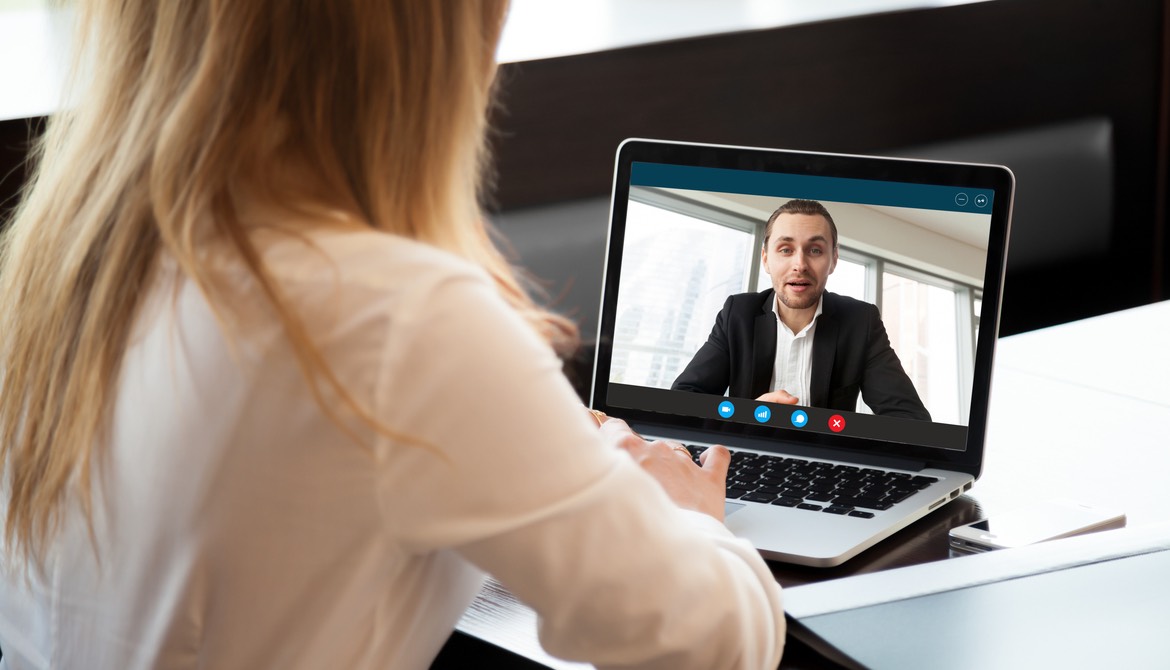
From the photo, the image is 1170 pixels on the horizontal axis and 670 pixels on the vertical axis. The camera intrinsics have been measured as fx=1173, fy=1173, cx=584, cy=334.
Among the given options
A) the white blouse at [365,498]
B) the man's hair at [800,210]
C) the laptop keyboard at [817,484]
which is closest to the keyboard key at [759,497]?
the laptop keyboard at [817,484]

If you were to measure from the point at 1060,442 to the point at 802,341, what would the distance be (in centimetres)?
33

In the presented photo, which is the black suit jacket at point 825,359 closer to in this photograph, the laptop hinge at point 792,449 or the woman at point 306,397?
the laptop hinge at point 792,449

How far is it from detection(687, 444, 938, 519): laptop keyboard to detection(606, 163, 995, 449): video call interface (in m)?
0.04

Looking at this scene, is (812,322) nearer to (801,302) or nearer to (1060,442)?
(801,302)

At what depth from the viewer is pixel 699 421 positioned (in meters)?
1.16

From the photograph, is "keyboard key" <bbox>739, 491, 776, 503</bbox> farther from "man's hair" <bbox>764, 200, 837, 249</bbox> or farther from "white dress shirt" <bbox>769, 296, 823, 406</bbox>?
"man's hair" <bbox>764, 200, 837, 249</bbox>

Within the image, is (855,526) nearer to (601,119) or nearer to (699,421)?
(699,421)

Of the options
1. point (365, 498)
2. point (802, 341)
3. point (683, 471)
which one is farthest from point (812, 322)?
point (365, 498)

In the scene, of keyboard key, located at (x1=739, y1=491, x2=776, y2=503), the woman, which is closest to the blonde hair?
the woman

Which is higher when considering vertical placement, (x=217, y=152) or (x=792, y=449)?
(x=217, y=152)

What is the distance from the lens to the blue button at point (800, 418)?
1124 mm

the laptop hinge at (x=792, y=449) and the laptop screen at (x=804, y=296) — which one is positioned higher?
the laptop screen at (x=804, y=296)

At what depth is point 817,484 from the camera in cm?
106

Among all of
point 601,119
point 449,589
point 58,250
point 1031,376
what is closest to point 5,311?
point 58,250
